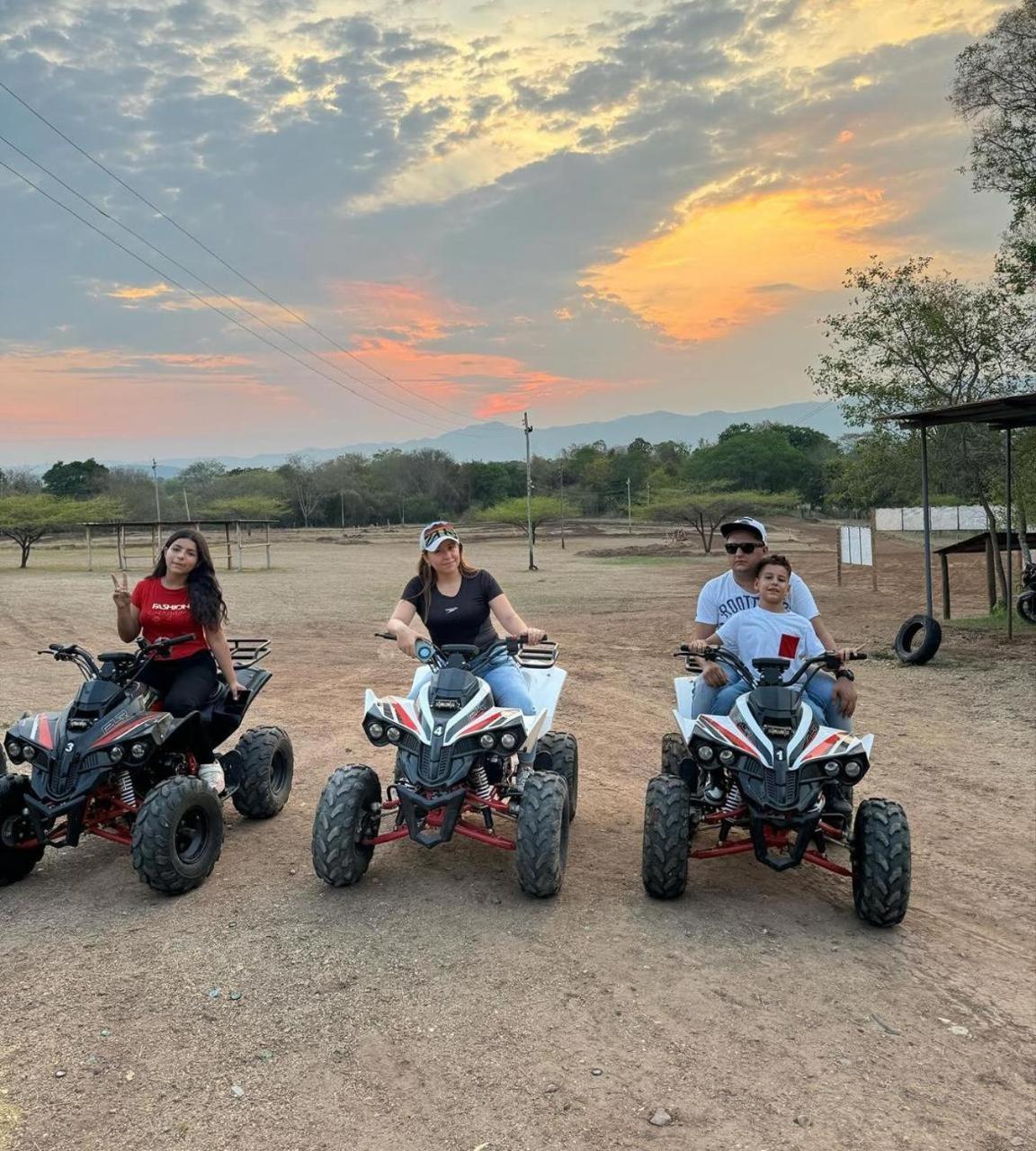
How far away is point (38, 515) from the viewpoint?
43.9 m

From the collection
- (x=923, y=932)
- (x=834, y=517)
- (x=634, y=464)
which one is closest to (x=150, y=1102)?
(x=923, y=932)

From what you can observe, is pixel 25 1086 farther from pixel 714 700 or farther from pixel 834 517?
pixel 834 517

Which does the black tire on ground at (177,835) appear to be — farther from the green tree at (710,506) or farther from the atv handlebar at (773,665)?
the green tree at (710,506)

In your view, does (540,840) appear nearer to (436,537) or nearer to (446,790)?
(446,790)

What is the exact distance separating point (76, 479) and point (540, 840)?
9125 cm

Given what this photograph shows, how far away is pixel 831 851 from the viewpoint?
16.5 feet

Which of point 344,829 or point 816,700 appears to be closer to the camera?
point 344,829

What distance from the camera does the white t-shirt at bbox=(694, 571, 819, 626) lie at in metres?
4.83

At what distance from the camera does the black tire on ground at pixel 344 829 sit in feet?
13.6

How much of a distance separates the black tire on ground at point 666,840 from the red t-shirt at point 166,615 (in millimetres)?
2496

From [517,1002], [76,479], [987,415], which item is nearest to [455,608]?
[517,1002]

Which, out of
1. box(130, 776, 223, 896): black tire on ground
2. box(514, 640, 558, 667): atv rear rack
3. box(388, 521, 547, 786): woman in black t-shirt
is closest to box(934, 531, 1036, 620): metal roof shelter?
box(514, 640, 558, 667): atv rear rack

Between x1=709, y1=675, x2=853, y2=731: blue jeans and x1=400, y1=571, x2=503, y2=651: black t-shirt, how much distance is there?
48.3 inches

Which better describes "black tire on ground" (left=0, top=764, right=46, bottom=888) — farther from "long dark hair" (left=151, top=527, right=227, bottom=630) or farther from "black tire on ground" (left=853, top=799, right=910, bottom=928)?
"black tire on ground" (left=853, top=799, right=910, bottom=928)
